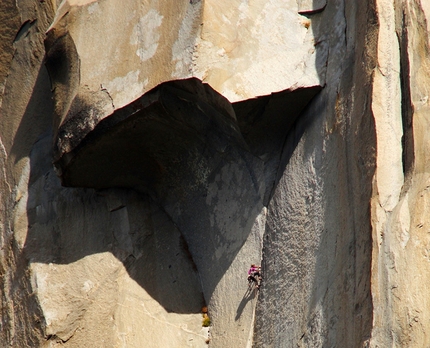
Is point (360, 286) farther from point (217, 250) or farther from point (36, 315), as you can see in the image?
point (36, 315)

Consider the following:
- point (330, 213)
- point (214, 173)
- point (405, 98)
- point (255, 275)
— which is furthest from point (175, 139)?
point (405, 98)

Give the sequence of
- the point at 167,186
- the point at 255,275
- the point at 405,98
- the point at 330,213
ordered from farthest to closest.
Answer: the point at 167,186 < the point at 255,275 < the point at 330,213 < the point at 405,98

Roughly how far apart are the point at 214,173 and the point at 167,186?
0.29 m

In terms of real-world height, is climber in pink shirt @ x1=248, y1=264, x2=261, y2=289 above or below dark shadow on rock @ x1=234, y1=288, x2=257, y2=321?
above

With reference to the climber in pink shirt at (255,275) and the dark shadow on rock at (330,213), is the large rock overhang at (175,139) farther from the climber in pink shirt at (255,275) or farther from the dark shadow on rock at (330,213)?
the climber in pink shirt at (255,275)

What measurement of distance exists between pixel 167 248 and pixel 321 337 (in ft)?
3.57

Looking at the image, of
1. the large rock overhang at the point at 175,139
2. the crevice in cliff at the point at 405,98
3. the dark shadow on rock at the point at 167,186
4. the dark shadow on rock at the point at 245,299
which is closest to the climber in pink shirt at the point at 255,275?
the dark shadow on rock at the point at 245,299

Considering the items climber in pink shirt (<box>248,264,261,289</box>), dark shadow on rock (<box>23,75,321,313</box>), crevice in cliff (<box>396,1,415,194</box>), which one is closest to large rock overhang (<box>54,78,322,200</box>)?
dark shadow on rock (<box>23,75,321,313</box>)

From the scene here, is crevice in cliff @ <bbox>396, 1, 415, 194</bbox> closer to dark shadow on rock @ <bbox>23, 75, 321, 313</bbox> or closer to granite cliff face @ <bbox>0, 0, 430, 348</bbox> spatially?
granite cliff face @ <bbox>0, 0, 430, 348</bbox>

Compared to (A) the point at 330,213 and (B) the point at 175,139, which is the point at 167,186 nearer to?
(B) the point at 175,139

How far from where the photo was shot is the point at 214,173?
12.2 feet

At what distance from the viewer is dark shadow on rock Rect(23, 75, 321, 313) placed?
345 cm

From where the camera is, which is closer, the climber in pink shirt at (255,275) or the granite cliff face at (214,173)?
the granite cliff face at (214,173)

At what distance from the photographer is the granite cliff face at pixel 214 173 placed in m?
2.83
